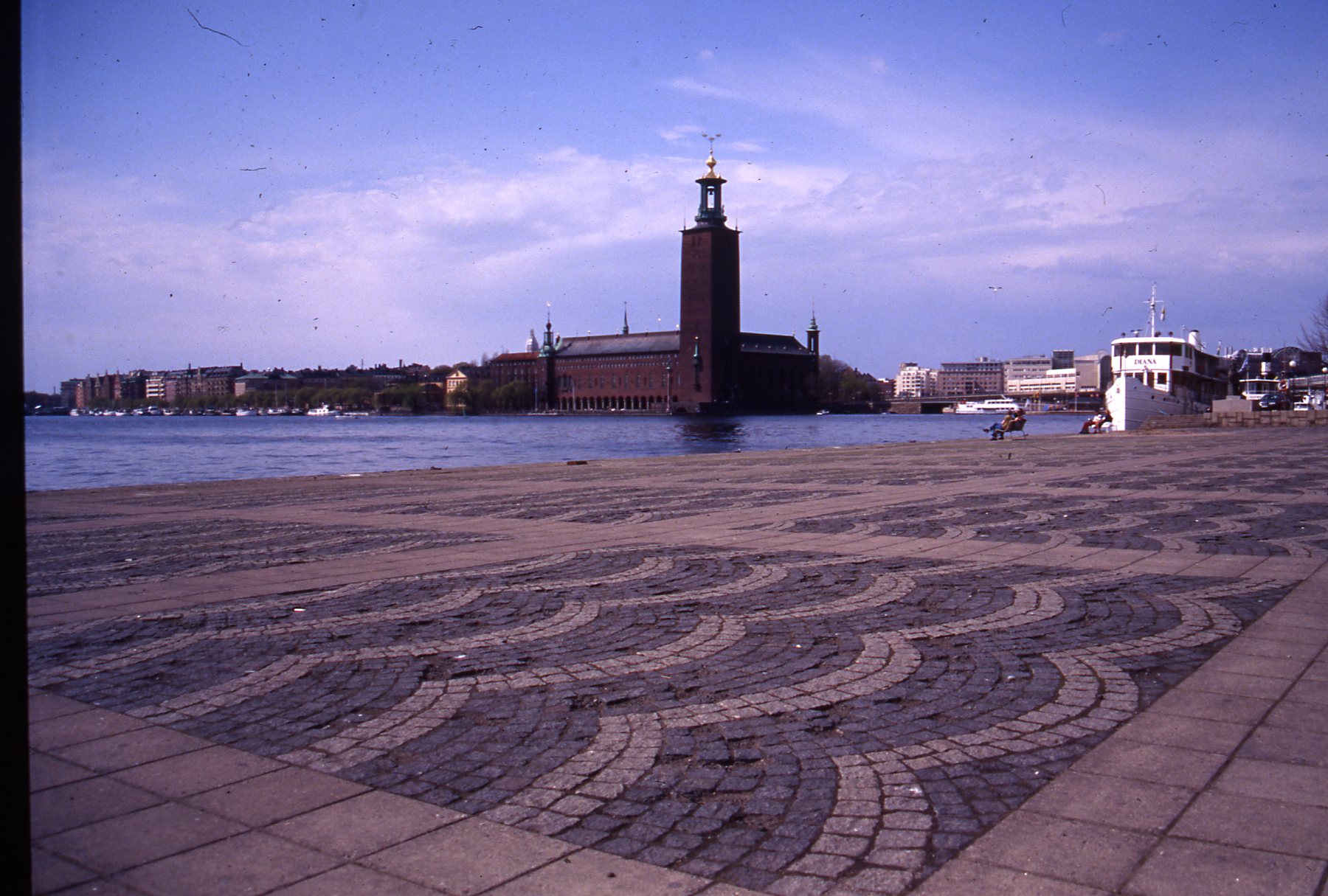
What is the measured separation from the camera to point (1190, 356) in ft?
202

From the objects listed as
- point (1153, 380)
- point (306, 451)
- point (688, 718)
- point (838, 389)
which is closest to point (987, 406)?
point (838, 389)

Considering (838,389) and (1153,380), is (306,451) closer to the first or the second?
(1153,380)

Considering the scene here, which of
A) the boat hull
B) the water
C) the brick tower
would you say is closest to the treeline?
the brick tower

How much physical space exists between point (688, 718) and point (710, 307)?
14021 centimetres

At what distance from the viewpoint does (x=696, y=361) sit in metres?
146

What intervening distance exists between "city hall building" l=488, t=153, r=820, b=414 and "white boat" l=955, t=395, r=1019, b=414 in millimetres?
26293

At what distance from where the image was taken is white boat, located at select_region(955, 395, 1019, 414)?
164250mm

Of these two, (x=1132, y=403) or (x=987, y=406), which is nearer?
(x=1132, y=403)

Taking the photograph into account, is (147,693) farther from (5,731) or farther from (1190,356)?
(1190,356)

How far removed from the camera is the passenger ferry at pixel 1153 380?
50531 millimetres

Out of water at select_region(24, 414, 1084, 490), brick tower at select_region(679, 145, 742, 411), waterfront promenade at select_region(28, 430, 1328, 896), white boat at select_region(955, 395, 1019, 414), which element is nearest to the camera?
waterfront promenade at select_region(28, 430, 1328, 896)

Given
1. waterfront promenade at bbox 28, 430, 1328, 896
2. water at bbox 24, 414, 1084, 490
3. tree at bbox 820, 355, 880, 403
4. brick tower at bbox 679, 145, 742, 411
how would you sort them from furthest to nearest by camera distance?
tree at bbox 820, 355, 880, 403 → brick tower at bbox 679, 145, 742, 411 → water at bbox 24, 414, 1084, 490 → waterfront promenade at bbox 28, 430, 1328, 896

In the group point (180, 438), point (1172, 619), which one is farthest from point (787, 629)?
point (180, 438)

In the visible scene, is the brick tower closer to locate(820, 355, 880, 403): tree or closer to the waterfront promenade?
locate(820, 355, 880, 403): tree
